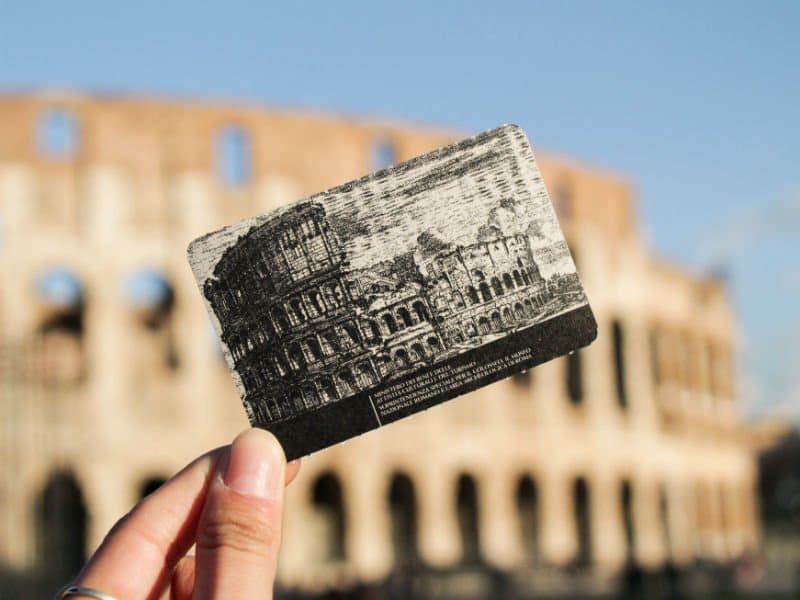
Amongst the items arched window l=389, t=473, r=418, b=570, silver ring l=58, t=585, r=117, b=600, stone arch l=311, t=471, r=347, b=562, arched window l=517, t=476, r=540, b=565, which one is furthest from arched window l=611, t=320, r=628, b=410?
silver ring l=58, t=585, r=117, b=600

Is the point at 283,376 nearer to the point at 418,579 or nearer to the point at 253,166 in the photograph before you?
the point at 418,579

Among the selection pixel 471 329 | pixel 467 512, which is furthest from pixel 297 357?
pixel 467 512

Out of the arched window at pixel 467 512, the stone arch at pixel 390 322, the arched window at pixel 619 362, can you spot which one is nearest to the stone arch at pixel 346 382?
the stone arch at pixel 390 322

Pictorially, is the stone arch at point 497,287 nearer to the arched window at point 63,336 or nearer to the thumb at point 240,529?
the thumb at point 240,529

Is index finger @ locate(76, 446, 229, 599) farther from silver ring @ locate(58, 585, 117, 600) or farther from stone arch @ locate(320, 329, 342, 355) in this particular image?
stone arch @ locate(320, 329, 342, 355)

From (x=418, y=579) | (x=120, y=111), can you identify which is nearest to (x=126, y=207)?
(x=120, y=111)

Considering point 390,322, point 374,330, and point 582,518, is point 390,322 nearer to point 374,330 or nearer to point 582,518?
point 374,330
